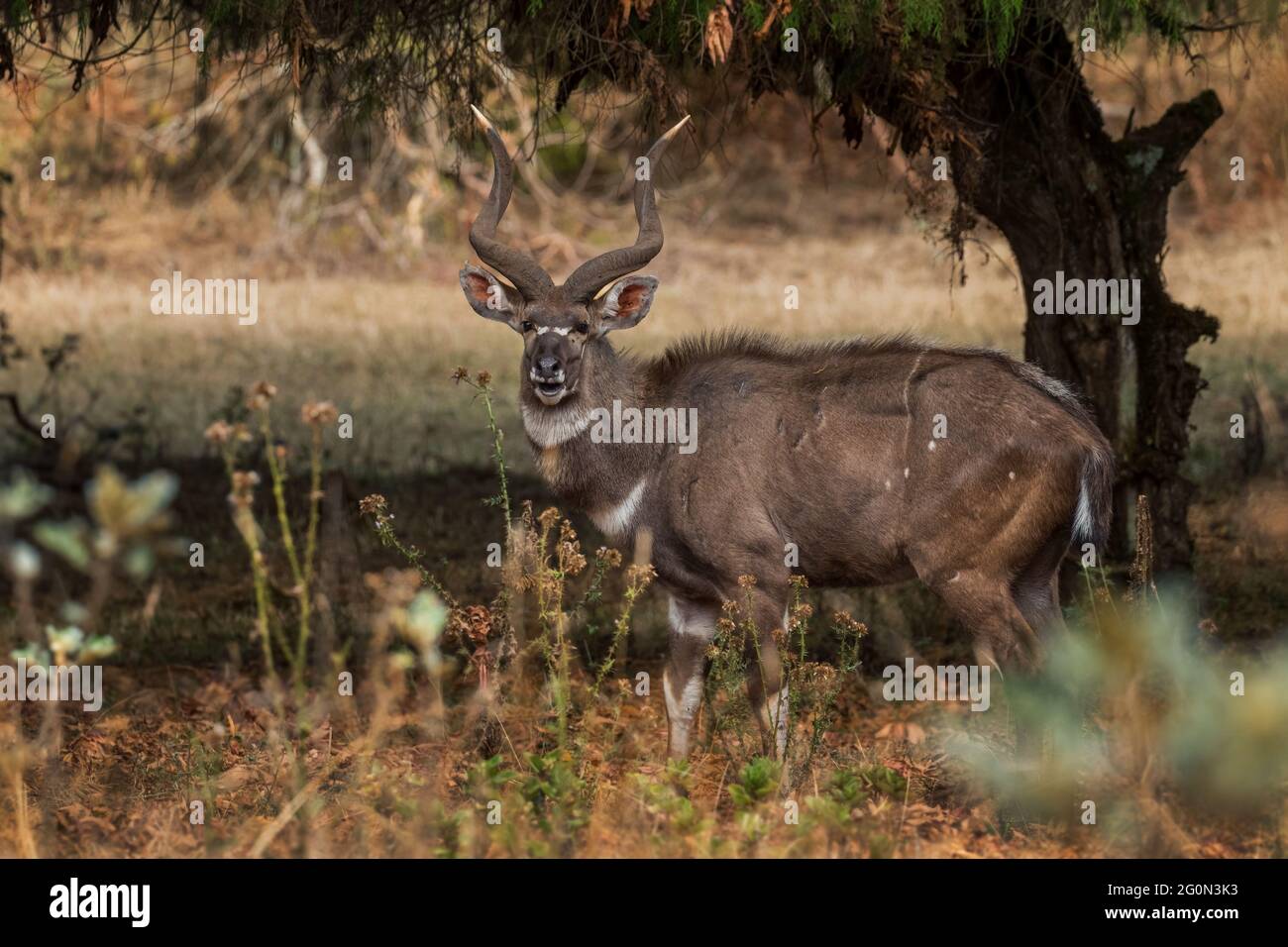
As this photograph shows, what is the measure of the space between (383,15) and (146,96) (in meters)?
17.1

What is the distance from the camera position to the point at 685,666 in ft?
26.6

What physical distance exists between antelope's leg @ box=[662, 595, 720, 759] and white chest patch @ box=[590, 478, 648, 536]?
15.1 inches

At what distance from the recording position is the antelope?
755 centimetres

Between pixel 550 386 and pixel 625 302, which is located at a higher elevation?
pixel 625 302

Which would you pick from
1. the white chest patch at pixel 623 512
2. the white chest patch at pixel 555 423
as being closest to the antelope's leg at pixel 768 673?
the white chest patch at pixel 623 512

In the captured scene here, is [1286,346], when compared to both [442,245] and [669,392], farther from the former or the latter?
[442,245]

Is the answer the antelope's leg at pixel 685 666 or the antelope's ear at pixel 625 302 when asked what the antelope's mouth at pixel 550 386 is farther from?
the antelope's leg at pixel 685 666

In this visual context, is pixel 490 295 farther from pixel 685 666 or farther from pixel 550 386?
pixel 685 666

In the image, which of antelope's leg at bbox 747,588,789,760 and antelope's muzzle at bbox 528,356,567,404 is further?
antelope's muzzle at bbox 528,356,567,404

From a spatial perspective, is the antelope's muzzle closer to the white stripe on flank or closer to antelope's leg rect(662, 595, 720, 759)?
antelope's leg rect(662, 595, 720, 759)

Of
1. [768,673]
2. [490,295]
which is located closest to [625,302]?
[490,295]

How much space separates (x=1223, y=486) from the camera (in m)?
11.3

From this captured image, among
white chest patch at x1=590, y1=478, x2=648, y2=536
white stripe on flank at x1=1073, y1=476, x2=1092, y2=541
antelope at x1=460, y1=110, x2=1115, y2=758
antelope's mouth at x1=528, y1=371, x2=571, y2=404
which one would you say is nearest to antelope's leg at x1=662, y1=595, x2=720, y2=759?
antelope at x1=460, y1=110, x2=1115, y2=758

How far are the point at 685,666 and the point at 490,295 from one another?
74.1 inches
